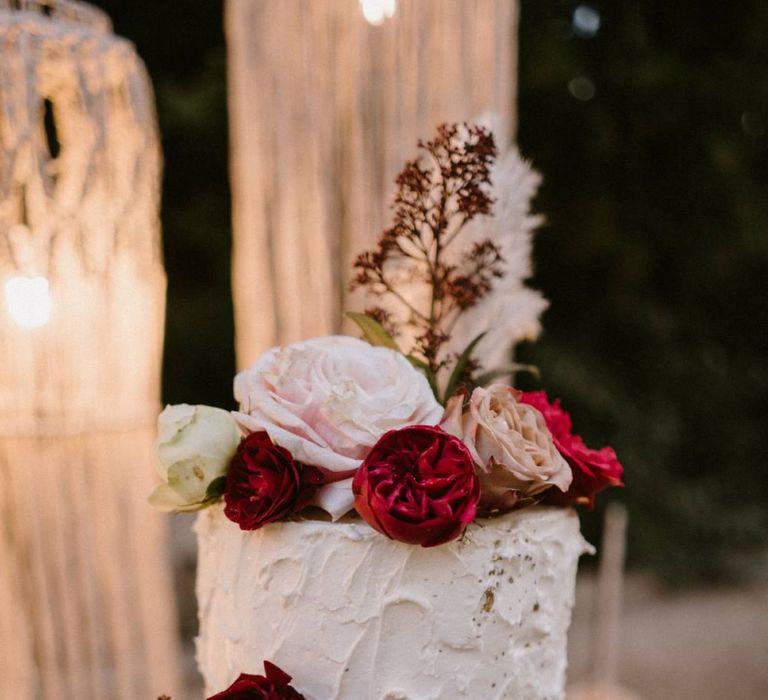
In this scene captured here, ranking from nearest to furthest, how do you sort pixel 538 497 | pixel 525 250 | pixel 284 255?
pixel 538 497
pixel 525 250
pixel 284 255

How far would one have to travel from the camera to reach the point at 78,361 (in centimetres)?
146

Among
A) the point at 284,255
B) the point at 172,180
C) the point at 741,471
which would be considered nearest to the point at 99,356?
the point at 284,255

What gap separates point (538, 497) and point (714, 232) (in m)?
3.43

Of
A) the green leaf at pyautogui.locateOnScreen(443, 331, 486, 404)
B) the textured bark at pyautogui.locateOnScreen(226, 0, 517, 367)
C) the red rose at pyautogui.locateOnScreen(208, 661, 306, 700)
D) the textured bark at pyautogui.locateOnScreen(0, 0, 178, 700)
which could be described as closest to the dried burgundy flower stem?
the green leaf at pyautogui.locateOnScreen(443, 331, 486, 404)

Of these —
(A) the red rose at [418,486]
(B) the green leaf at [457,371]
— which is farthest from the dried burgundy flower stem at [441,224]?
(A) the red rose at [418,486]

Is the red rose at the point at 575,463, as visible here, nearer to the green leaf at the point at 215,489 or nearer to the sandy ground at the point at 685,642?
the green leaf at the point at 215,489

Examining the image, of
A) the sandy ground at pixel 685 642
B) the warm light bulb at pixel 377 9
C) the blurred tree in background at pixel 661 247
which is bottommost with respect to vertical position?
the sandy ground at pixel 685 642

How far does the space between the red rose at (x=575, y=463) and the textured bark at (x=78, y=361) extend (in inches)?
36.8

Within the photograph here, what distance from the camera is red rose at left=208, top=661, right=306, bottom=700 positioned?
2.03 ft

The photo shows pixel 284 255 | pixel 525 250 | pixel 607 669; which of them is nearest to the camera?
pixel 525 250

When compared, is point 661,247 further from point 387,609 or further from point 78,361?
point 387,609

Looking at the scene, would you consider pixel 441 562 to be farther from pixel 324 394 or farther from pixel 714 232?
pixel 714 232

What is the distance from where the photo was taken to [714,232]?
3850 mm

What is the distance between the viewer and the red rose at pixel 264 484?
675 millimetres
